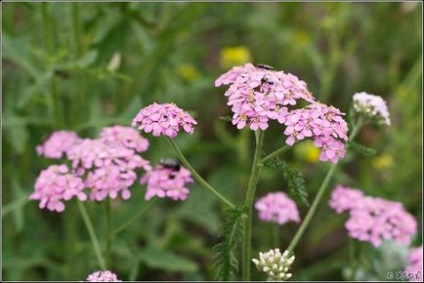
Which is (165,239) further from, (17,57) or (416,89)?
(416,89)

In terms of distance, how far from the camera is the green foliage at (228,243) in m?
1.45

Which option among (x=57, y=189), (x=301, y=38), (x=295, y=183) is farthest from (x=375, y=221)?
(x=301, y=38)

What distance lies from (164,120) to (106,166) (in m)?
0.29

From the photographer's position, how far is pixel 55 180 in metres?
1.63

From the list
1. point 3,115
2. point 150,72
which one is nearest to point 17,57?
point 3,115

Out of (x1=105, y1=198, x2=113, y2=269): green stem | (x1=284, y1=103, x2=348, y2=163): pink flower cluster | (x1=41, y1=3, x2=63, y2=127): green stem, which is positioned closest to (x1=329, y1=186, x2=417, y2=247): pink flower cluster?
(x1=284, y1=103, x2=348, y2=163): pink flower cluster

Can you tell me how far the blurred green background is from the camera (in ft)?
7.51

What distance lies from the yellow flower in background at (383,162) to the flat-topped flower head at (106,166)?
156 cm

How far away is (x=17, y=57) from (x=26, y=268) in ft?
2.62

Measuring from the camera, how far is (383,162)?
9.82 ft

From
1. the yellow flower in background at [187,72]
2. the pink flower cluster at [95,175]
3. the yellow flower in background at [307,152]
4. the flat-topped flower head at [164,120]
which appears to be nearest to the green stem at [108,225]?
the pink flower cluster at [95,175]

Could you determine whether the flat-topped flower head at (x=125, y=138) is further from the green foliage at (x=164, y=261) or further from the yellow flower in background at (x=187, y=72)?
the yellow flower in background at (x=187, y=72)

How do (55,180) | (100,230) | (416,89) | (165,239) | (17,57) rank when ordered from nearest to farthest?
(55,180) < (17,57) < (100,230) < (165,239) < (416,89)

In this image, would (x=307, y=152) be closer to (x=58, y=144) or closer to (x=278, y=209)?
(x=278, y=209)
